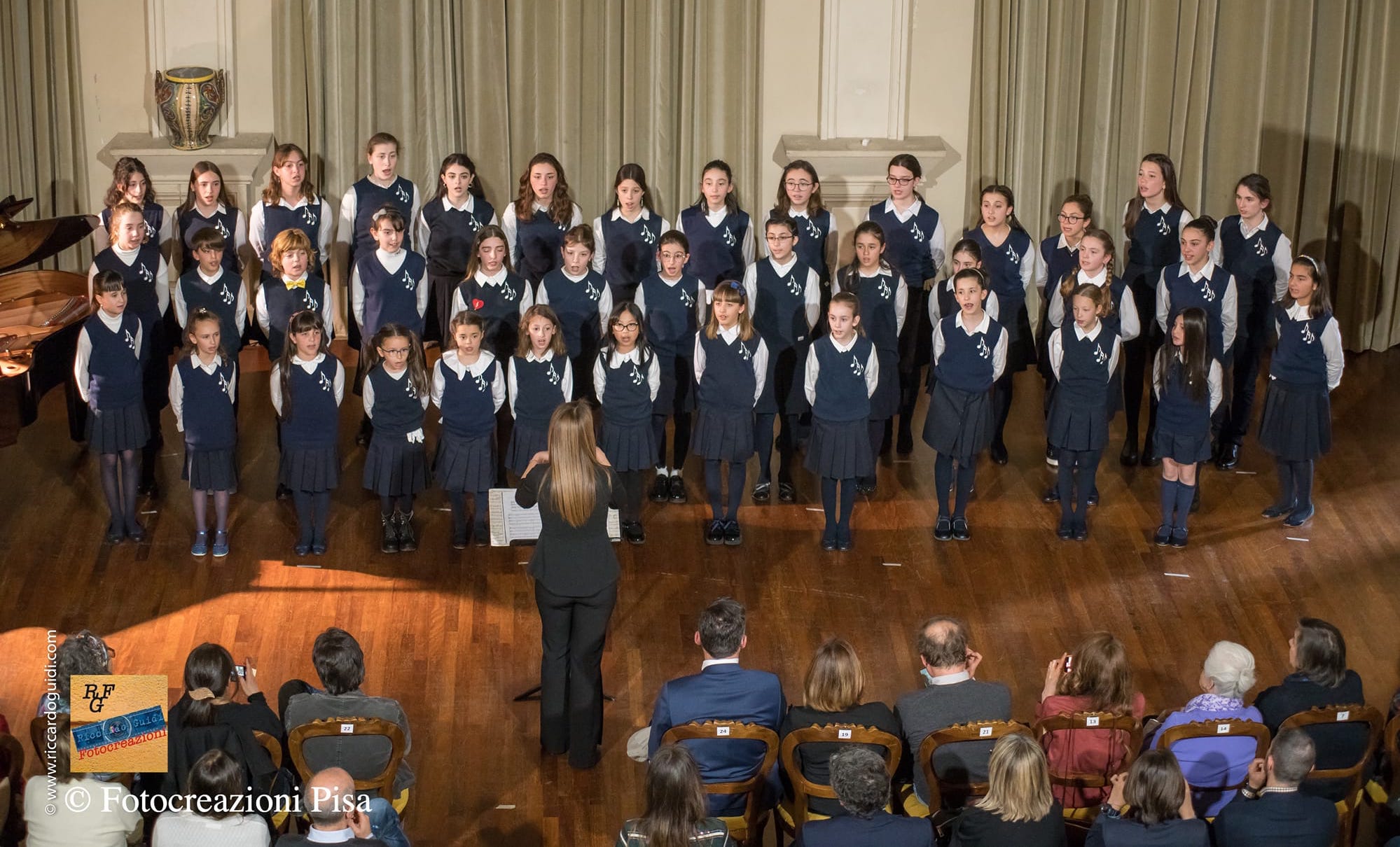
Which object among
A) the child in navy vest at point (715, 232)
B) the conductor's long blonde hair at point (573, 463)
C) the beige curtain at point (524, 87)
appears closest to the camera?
the conductor's long blonde hair at point (573, 463)

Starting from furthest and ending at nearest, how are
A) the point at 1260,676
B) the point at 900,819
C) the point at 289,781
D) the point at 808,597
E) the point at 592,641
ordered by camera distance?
the point at 808,597 → the point at 1260,676 → the point at 592,641 → the point at 289,781 → the point at 900,819

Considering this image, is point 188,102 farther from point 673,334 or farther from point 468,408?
point 673,334

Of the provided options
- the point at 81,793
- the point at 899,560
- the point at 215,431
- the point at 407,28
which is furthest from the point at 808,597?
the point at 407,28

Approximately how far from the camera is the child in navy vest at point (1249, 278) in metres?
7.48

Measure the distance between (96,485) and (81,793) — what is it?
3.21m

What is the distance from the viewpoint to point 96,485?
23.6 feet

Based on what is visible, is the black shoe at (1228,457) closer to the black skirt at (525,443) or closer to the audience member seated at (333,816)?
the black skirt at (525,443)

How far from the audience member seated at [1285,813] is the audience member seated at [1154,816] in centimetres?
15

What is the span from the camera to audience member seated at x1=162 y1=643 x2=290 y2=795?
4.43 m

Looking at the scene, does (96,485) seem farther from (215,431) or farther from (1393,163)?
(1393,163)

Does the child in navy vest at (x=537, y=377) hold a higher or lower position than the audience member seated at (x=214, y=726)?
higher

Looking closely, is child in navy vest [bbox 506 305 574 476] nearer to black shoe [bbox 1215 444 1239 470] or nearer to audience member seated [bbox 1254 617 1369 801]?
audience member seated [bbox 1254 617 1369 801]

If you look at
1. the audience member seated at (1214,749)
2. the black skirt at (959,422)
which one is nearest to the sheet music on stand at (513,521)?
the black skirt at (959,422)

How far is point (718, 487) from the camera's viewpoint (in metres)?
6.82
